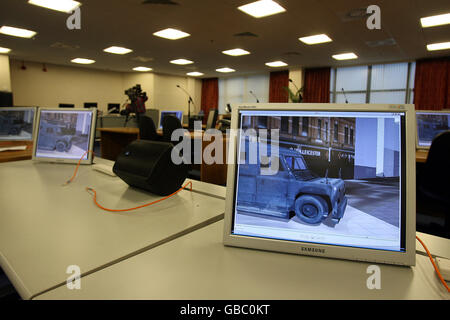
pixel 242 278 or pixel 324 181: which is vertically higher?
pixel 324 181

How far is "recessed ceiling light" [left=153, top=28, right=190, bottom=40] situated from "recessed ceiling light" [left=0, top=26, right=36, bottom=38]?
2.51 m

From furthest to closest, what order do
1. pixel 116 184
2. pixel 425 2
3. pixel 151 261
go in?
pixel 425 2 → pixel 116 184 → pixel 151 261

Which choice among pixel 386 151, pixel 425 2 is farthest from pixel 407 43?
pixel 386 151

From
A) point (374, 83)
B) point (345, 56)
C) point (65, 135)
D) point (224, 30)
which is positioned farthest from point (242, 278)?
point (374, 83)

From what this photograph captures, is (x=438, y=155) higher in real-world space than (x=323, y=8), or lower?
lower

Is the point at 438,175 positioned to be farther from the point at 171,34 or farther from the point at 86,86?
the point at 86,86

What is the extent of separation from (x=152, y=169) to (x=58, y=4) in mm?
4281

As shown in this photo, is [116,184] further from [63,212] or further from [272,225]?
[272,225]

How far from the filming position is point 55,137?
5.57ft

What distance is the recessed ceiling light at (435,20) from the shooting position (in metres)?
4.16

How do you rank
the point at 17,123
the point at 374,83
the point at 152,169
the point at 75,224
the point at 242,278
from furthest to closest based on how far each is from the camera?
1. the point at 374,83
2. the point at 17,123
3. the point at 152,169
4. the point at 75,224
5. the point at 242,278

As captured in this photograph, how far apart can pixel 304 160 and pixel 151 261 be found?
1.41ft

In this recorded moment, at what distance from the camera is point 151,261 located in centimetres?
62
